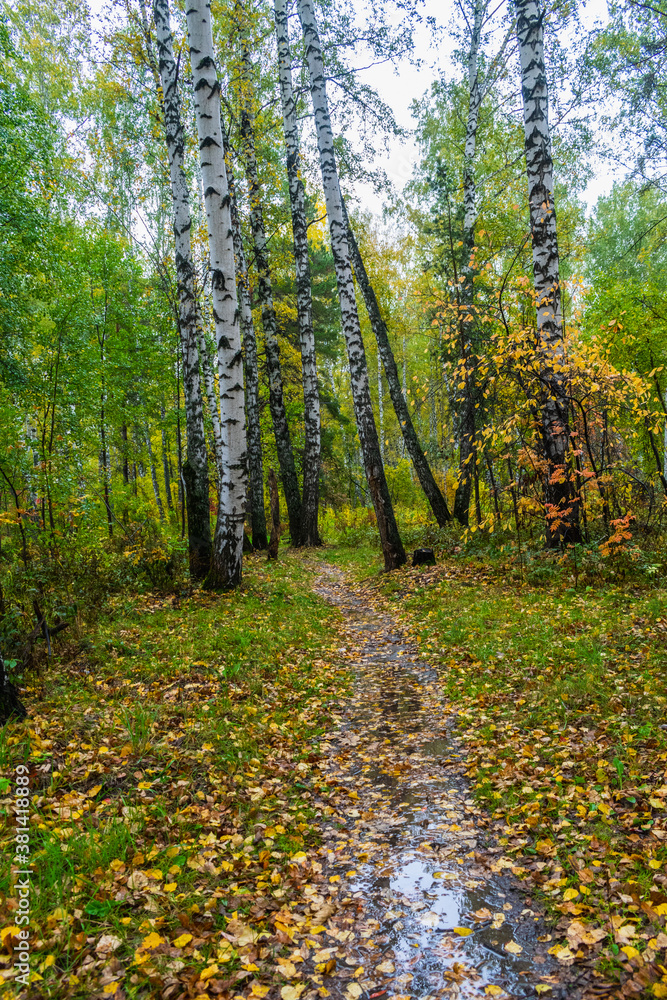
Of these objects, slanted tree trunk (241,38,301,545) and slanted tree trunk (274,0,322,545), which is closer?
slanted tree trunk (274,0,322,545)

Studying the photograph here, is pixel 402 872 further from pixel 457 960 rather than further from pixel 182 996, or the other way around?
pixel 182 996

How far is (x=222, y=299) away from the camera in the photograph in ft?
26.6

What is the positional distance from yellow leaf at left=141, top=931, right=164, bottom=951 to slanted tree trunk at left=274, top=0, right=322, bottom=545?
14.3 m

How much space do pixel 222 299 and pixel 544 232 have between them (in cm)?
508

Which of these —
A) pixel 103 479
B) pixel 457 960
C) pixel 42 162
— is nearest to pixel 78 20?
pixel 42 162

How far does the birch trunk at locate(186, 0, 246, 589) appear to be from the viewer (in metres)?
7.86

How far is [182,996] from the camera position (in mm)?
2332

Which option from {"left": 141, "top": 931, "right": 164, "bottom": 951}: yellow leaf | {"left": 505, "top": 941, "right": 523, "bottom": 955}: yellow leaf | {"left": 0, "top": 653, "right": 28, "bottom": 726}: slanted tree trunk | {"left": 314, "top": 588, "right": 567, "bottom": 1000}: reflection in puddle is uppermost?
{"left": 0, "top": 653, "right": 28, "bottom": 726}: slanted tree trunk

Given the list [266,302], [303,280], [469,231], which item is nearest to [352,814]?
[469,231]

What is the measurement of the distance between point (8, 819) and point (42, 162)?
15.0 meters

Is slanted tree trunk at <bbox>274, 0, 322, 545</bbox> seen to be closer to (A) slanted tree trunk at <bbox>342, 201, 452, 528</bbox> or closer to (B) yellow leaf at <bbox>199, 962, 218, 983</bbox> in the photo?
(A) slanted tree trunk at <bbox>342, 201, 452, 528</bbox>

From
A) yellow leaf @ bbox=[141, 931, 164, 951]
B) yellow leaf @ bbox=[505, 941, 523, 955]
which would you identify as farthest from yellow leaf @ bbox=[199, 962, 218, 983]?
yellow leaf @ bbox=[505, 941, 523, 955]

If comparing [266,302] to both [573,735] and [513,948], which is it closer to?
[573,735]
